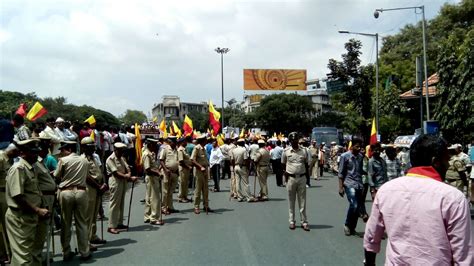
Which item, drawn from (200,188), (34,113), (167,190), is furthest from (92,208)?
(34,113)

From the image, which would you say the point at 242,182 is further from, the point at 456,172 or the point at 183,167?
the point at 456,172

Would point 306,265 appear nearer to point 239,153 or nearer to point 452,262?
point 452,262

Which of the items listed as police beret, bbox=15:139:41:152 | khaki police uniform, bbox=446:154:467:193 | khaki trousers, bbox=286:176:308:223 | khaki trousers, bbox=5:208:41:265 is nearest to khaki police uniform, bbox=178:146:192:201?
khaki trousers, bbox=286:176:308:223

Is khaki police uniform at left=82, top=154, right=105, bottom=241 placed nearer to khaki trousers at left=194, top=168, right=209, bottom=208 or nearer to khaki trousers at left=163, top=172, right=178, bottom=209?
khaki trousers at left=163, top=172, right=178, bottom=209

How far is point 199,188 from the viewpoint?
36.3 feet

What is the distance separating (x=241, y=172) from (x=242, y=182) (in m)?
0.40

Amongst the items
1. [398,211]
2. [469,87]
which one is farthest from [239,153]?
[469,87]

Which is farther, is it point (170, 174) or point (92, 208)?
point (170, 174)

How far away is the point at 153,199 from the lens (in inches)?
384

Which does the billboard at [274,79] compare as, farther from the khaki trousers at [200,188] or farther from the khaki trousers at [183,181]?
Answer: the khaki trousers at [200,188]

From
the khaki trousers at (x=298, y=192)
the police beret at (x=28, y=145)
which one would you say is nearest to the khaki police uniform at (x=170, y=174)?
the khaki trousers at (x=298, y=192)

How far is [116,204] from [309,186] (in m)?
9.93

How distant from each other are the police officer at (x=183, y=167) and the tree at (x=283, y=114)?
55061mm

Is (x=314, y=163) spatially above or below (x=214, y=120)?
below
